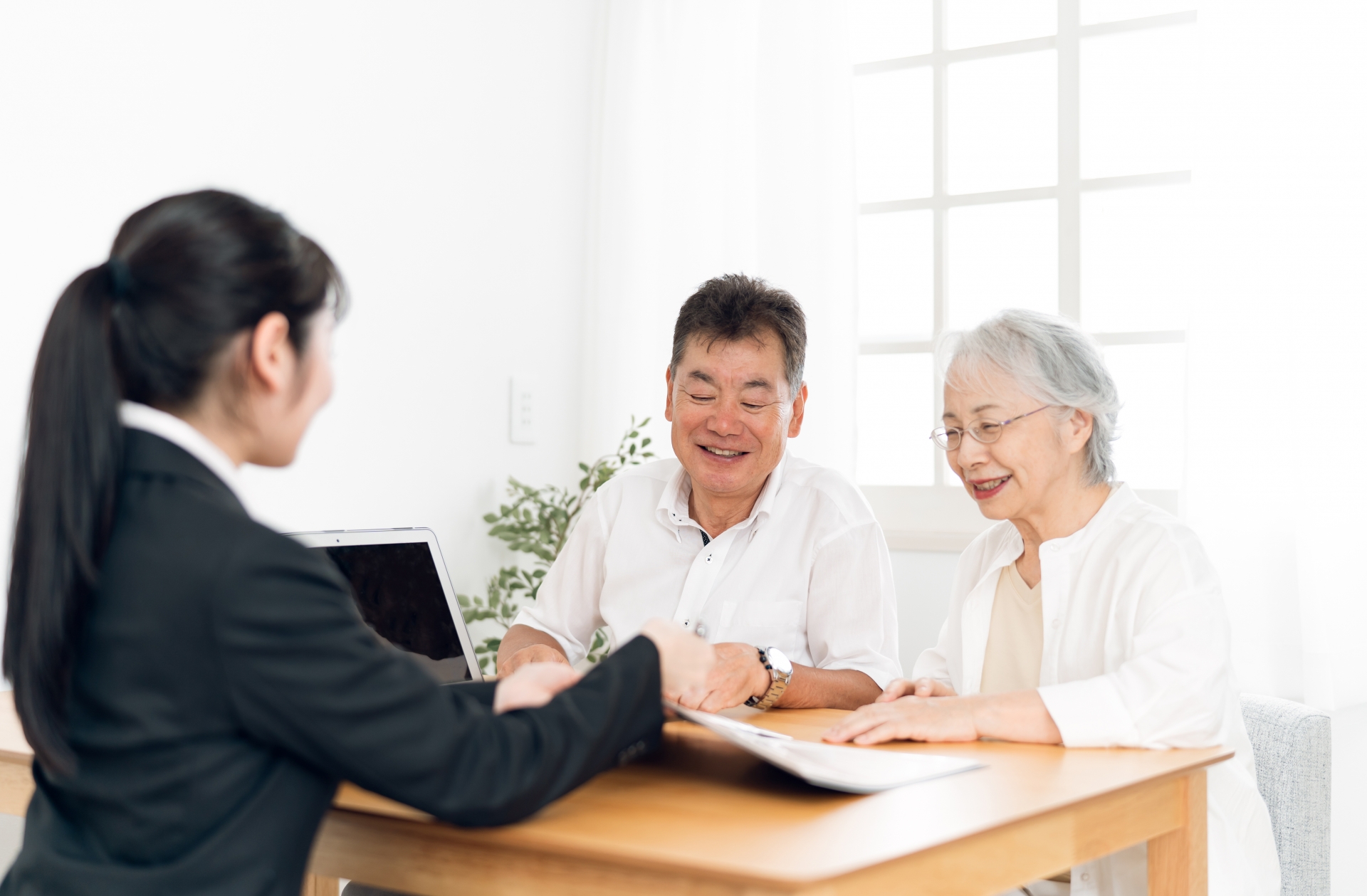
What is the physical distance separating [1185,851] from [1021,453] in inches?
22.1

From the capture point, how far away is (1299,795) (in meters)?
1.65

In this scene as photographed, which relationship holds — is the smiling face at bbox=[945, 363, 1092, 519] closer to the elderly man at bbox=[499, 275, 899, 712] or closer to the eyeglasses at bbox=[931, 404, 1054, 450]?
the eyeglasses at bbox=[931, 404, 1054, 450]

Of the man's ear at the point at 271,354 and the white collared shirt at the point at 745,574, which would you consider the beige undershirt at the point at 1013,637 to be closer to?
the white collared shirt at the point at 745,574

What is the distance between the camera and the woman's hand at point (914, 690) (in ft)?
5.01

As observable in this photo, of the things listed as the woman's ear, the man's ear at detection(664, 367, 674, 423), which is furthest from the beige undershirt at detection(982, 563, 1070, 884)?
the man's ear at detection(664, 367, 674, 423)

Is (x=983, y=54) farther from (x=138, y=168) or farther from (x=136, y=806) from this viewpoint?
(x=136, y=806)

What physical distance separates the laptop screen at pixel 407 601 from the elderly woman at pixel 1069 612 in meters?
0.82

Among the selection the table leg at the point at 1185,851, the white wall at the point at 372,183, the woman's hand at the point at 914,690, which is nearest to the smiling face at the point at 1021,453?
the woman's hand at the point at 914,690

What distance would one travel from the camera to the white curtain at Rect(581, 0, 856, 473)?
114 inches

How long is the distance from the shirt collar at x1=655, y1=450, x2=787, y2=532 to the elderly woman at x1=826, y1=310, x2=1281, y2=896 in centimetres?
Answer: 35

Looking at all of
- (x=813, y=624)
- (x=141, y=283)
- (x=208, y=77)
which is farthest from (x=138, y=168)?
(x=813, y=624)

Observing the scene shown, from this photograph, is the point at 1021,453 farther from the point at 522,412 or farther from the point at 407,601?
the point at 522,412

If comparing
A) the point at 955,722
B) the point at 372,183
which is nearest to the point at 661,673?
the point at 955,722

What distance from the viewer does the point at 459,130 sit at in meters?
2.76
